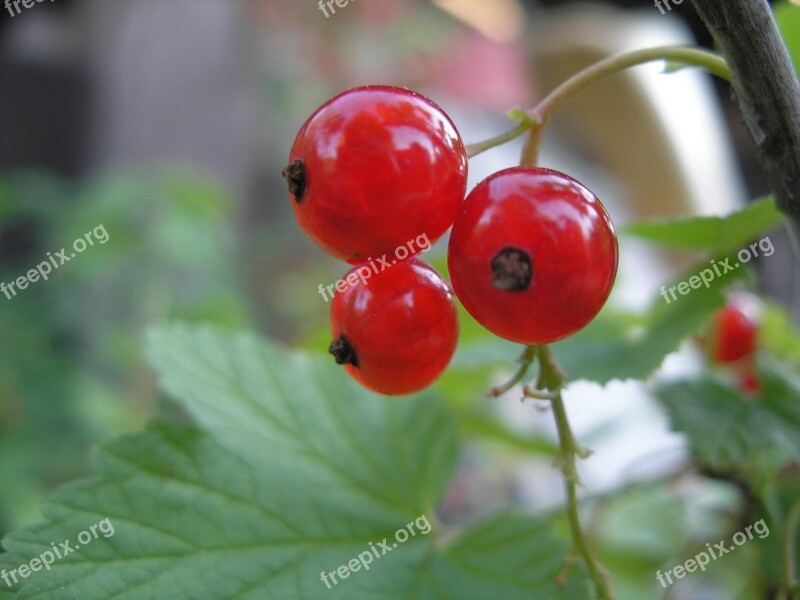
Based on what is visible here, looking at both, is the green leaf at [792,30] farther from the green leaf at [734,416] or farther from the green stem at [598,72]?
the green leaf at [734,416]

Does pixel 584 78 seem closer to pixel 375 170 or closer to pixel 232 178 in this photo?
pixel 375 170

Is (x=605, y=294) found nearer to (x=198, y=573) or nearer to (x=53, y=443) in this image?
(x=198, y=573)

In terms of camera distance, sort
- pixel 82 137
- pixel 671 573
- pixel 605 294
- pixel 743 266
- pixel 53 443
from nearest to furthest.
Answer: pixel 605 294
pixel 743 266
pixel 671 573
pixel 53 443
pixel 82 137

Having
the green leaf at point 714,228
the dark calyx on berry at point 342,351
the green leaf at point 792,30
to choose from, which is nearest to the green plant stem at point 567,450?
the dark calyx on berry at point 342,351

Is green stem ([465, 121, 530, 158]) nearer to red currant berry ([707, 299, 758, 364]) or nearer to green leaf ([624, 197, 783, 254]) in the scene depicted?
green leaf ([624, 197, 783, 254])

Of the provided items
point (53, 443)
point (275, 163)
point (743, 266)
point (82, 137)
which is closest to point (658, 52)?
point (743, 266)

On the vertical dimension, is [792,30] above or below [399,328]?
above

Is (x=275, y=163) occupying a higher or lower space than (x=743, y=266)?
higher

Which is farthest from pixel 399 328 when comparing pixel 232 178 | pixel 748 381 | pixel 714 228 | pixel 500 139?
pixel 232 178

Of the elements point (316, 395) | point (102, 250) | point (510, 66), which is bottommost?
point (316, 395)
